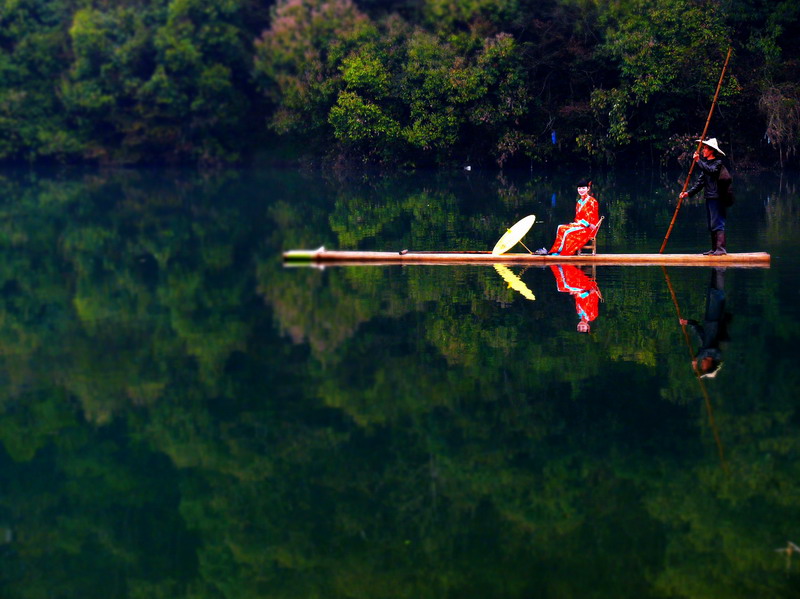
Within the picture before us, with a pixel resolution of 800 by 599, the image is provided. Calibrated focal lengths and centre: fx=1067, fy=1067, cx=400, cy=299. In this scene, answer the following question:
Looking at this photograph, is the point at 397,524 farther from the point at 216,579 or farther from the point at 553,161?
the point at 553,161

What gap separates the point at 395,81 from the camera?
37.9 m

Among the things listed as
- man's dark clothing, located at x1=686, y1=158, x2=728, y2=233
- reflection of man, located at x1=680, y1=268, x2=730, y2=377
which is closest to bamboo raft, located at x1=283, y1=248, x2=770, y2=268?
man's dark clothing, located at x1=686, y1=158, x2=728, y2=233

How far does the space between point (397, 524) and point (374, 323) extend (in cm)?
559

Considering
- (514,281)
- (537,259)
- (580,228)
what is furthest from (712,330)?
(537,259)

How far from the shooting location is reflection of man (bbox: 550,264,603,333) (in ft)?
42.1

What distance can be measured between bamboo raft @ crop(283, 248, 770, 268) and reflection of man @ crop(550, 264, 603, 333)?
214 mm

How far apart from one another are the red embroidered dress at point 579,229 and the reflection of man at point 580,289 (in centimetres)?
33

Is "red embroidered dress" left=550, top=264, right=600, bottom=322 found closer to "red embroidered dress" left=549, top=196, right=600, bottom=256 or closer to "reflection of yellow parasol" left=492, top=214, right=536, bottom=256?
"red embroidered dress" left=549, top=196, right=600, bottom=256

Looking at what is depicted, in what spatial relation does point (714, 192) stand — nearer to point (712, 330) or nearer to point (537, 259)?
point (537, 259)

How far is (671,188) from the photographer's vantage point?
95.3 feet

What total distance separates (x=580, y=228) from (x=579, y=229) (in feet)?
0.07

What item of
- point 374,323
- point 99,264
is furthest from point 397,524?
point 99,264

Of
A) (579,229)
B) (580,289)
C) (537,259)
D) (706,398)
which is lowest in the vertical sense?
(706,398)

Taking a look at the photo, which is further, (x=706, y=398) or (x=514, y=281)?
(x=514, y=281)
